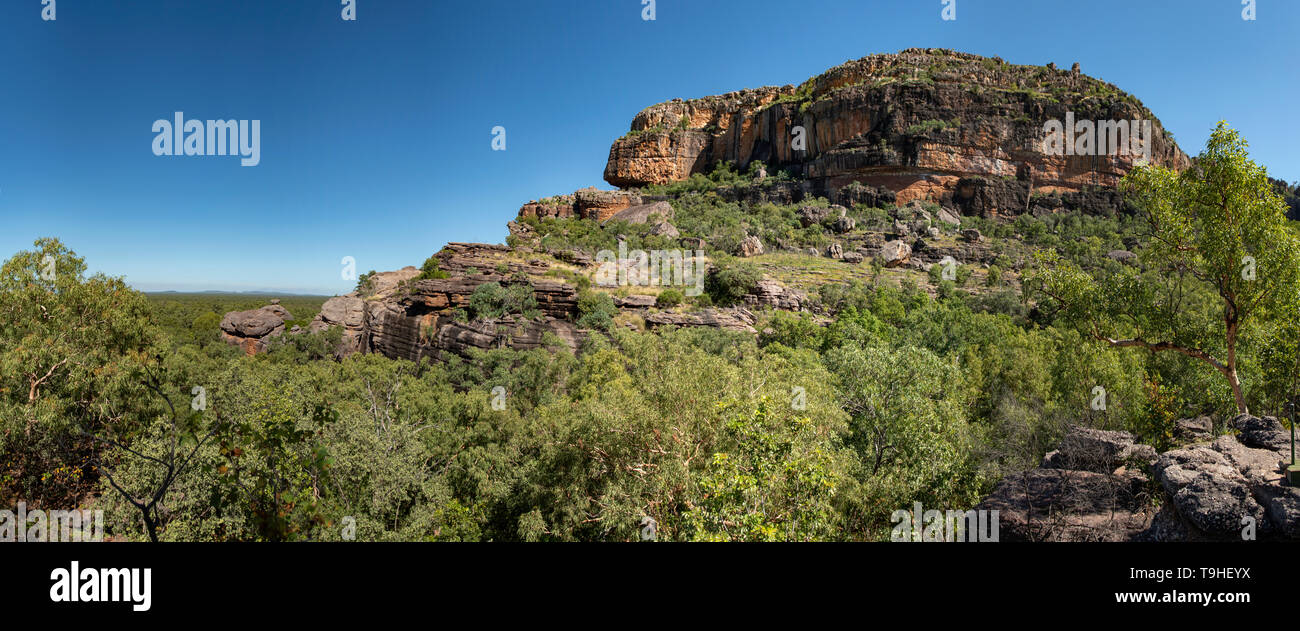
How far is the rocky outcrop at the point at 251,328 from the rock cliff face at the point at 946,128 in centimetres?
6054

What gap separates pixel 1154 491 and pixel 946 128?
69.2 metres

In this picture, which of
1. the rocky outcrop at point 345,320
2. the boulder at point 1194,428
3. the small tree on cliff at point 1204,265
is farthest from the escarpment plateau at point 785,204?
the small tree on cliff at point 1204,265

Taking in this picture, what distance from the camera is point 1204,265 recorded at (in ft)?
27.5

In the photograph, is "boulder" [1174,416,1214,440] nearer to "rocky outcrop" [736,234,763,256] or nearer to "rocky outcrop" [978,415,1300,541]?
"rocky outcrop" [978,415,1300,541]

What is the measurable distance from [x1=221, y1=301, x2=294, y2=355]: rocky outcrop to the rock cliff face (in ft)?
199

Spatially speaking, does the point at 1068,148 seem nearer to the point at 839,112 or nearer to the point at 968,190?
the point at 968,190

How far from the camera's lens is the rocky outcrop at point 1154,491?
17.6ft

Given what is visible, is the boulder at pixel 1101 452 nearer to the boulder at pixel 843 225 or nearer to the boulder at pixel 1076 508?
the boulder at pixel 1076 508

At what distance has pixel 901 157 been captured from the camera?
6506cm

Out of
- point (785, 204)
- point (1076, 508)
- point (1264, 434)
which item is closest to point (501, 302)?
point (1076, 508)

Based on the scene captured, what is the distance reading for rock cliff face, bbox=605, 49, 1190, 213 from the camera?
2522 inches
